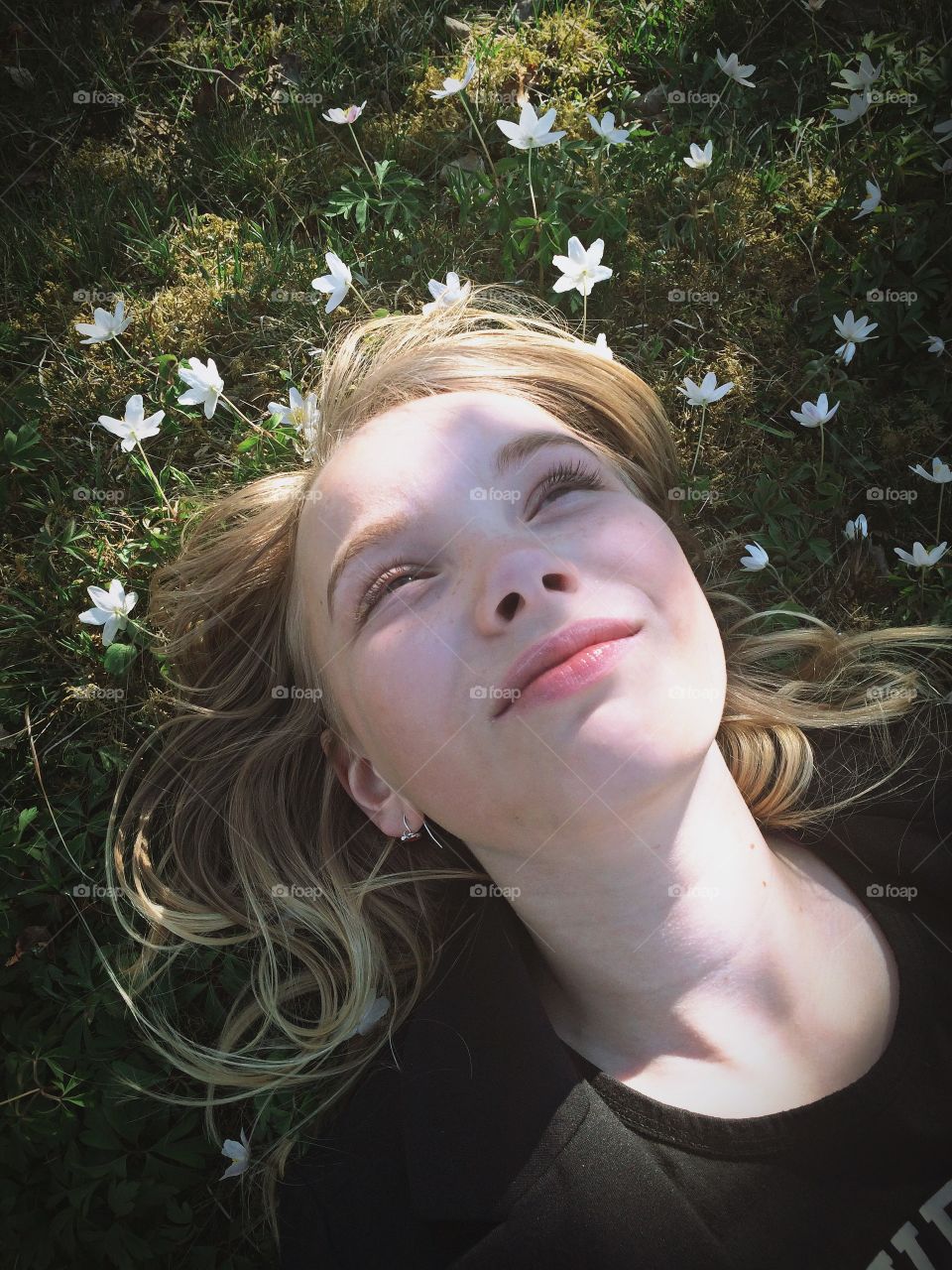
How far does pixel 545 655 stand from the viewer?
233 centimetres

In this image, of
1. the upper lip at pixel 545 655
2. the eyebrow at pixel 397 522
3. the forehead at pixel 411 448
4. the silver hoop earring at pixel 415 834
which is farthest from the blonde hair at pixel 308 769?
the upper lip at pixel 545 655

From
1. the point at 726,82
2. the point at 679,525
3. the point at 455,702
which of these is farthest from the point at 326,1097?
the point at 726,82

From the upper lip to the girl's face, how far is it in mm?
15

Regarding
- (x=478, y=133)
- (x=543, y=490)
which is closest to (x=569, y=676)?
(x=543, y=490)

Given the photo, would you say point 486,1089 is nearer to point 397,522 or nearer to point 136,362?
point 397,522

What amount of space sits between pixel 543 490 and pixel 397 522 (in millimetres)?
364

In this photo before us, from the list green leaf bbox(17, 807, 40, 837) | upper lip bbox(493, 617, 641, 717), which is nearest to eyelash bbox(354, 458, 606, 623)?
upper lip bbox(493, 617, 641, 717)

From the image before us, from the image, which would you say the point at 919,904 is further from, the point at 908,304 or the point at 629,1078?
the point at 908,304

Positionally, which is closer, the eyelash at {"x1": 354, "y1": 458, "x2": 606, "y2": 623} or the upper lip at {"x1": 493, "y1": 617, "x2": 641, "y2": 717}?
the upper lip at {"x1": 493, "y1": 617, "x2": 641, "y2": 717}

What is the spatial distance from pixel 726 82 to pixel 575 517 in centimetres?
236

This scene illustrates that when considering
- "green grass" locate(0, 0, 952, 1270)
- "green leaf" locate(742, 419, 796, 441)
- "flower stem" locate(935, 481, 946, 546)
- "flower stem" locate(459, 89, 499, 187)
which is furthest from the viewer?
"flower stem" locate(459, 89, 499, 187)

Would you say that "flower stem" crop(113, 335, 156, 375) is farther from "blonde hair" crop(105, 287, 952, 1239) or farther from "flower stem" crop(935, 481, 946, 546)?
"flower stem" crop(935, 481, 946, 546)

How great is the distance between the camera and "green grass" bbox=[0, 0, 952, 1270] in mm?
3271

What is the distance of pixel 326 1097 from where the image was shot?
10.2 feet
